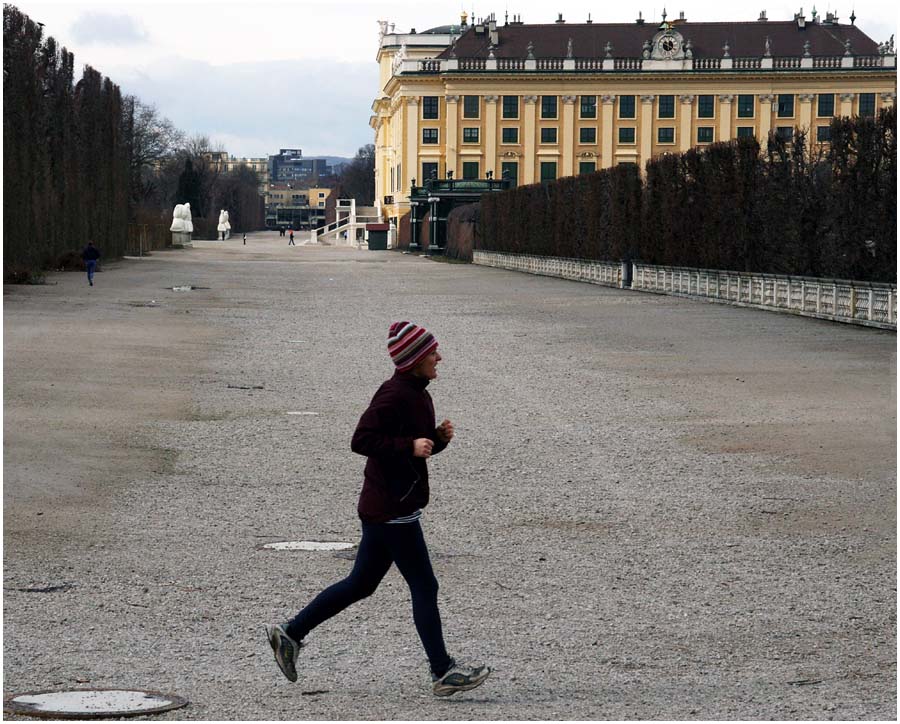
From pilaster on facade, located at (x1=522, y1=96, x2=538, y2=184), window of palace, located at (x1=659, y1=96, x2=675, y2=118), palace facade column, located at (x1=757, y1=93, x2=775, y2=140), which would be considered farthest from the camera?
window of palace, located at (x1=659, y1=96, x2=675, y2=118)

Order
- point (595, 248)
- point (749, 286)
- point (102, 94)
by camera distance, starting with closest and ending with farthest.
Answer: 1. point (749, 286)
2. point (595, 248)
3. point (102, 94)

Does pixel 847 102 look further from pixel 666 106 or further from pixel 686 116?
pixel 666 106

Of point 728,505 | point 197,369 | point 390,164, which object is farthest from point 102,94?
point 390,164

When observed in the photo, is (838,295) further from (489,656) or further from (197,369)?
(489,656)

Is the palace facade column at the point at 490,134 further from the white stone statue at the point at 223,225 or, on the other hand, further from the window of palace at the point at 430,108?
the white stone statue at the point at 223,225

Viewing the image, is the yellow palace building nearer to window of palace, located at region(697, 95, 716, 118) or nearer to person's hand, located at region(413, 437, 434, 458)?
window of palace, located at region(697, 95, 716, 118)

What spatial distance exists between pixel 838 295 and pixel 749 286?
628cm

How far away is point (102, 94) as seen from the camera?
68.2 metres

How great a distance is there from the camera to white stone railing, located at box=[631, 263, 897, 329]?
28.5 m

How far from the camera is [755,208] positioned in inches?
1505

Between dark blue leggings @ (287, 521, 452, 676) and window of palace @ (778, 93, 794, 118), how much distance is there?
124598mm

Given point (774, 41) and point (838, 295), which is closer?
point (838, 295)

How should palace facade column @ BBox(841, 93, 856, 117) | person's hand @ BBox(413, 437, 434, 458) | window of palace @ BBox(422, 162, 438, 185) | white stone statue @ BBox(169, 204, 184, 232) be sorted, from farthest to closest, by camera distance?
window of palace @ BBox(422, 162, 438, 185)
palace facade column @ BBox(841, 93, 856, 117)
white stone statue @ BBox(169, 204, 184, 232)
person's hand @ BBox(413, 437, 434, 458)

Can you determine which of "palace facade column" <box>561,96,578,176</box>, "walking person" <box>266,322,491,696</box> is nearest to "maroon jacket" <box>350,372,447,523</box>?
"walking person" <box>266,322,491,696</box>
